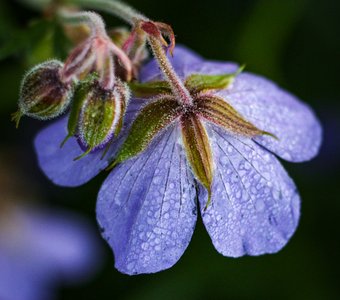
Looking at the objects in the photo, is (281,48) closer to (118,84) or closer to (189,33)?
(189,33)

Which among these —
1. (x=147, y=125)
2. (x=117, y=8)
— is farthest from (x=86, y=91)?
(x=117, y=8)

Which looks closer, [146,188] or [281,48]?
[146,188]

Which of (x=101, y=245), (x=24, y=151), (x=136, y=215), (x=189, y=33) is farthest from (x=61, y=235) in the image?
(x=136, y=215)

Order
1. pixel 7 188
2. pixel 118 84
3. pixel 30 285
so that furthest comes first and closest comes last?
pixel 7 188 → pixel 30 285 → pixel 118 84

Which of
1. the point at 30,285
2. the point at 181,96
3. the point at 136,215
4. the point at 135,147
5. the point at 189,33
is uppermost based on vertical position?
the point at 181,96

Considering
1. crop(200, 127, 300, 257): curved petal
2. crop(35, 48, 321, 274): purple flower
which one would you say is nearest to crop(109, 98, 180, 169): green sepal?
crop(35, 48, 321, 274): purple flower
